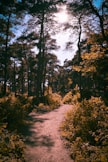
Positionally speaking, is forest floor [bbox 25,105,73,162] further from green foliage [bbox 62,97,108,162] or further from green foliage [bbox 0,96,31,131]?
green foliage [bbox 0,96,31,131]

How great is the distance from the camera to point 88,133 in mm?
9992

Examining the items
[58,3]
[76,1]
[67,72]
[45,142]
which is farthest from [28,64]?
[45,142]

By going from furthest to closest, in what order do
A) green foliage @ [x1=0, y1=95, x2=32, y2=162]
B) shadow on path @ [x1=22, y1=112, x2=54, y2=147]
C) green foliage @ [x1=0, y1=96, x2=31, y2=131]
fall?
green foliage @ [x1=0, y1=96, x2=31, y2=131] → shadow on path @ [x1=22, y1=112, x2=54, y2=147] → green foliage @ [x1=0, y1=95, x2=32, y2=162]

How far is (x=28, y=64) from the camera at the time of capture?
→ 5069cm

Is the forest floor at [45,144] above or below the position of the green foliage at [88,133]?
below

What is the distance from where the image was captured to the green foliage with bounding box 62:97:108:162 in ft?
23.1

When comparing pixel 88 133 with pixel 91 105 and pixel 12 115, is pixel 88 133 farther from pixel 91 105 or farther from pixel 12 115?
pixel 12 115

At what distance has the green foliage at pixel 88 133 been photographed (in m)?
7.05

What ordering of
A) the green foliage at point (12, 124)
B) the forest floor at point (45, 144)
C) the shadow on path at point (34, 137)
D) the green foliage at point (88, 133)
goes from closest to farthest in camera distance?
the green foliage at point (88, 133), the green foliage at point (12, 124), the forest floor at point (45, 144), the shadow on path at point (34, 137)

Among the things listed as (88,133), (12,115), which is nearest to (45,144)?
(88,133)

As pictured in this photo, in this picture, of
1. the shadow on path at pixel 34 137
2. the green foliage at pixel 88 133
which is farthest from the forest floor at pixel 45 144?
the green foliage at pixel 88 133

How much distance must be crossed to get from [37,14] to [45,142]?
18.6 meters

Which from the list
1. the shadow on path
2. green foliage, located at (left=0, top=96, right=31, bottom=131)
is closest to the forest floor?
the shadow on path

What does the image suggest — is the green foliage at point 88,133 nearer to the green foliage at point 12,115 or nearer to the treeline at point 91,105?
the treeline at point 91,105
